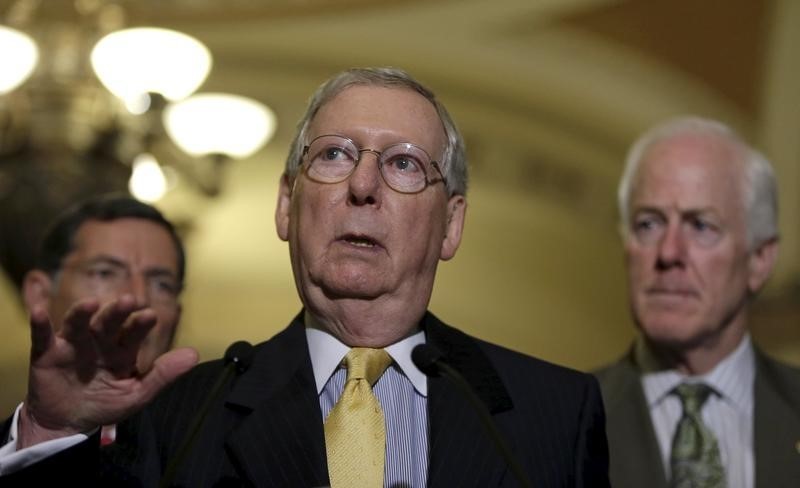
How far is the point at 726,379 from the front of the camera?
3418 mm

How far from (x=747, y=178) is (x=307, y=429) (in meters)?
1.82

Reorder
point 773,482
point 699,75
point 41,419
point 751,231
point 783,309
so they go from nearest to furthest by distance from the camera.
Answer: point 41,419
point 773,482
point 751,231
point 783,309
point 699,75

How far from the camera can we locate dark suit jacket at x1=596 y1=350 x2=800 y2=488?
3168 millimetres

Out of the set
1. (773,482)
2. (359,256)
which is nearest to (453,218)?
(359,256)

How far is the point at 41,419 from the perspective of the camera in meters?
2.12

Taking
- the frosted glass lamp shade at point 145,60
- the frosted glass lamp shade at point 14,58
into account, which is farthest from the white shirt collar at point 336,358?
the frosted glass lamp shade at point 14,58

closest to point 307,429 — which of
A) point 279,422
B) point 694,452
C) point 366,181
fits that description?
point 279,422

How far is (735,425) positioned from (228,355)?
159cm

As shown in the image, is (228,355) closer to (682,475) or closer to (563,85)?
(682,475)

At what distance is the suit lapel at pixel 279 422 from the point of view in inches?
86.3

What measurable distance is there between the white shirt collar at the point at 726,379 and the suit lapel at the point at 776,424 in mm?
28

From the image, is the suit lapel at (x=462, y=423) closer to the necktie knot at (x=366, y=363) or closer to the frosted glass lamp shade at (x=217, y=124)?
the necktie knot at (x=366, y=363)

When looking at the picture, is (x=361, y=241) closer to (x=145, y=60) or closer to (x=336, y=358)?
(x=336, y=358)

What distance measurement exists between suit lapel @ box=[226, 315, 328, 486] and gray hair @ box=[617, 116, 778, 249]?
59.8 inches
